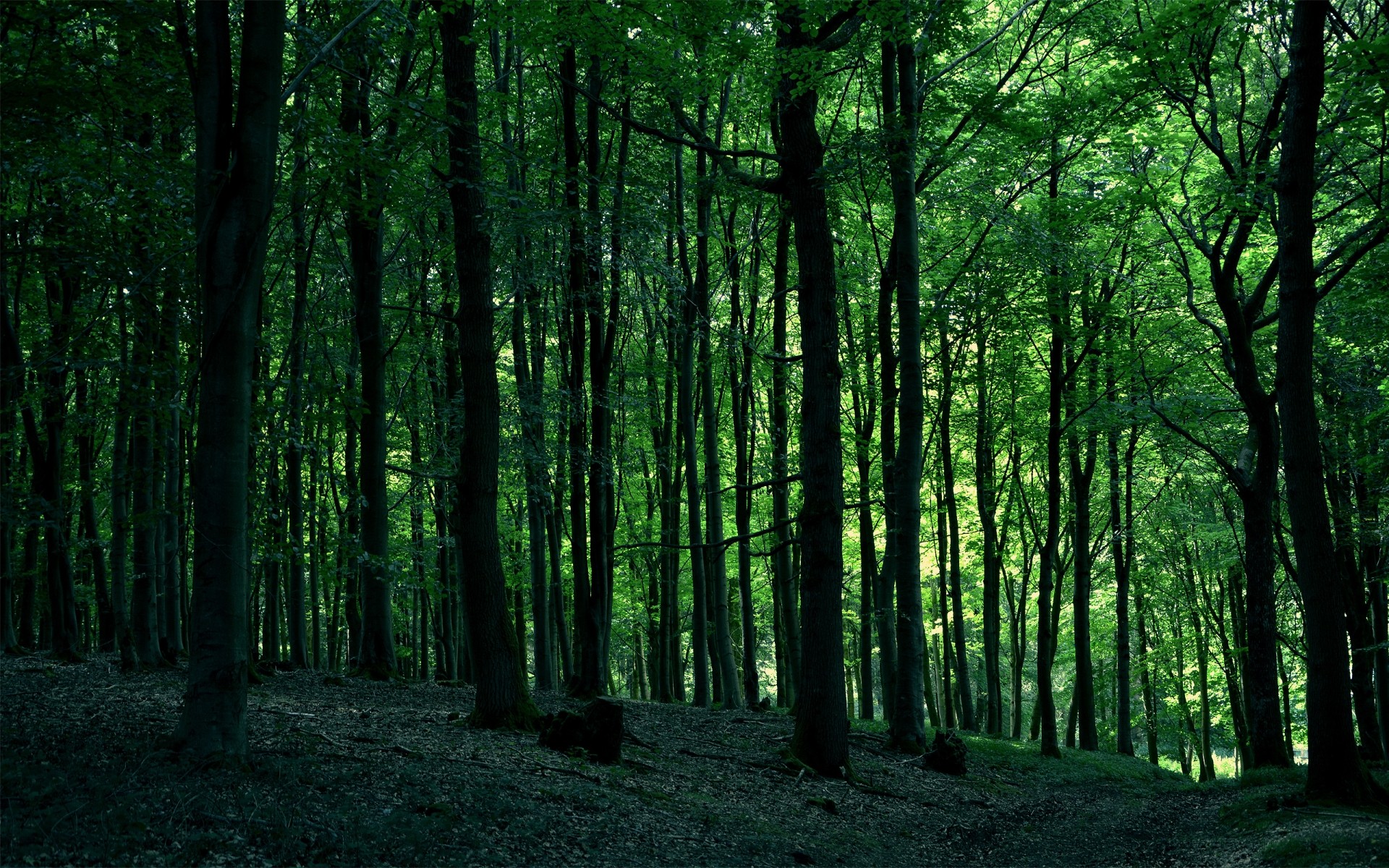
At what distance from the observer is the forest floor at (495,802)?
4.79 meters

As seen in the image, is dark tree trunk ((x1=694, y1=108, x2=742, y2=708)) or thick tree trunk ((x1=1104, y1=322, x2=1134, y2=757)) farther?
thick tree trunk ((x1=1104, y1=322, x2=1134, y2=757))

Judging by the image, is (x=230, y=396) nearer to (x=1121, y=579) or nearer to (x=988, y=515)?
(x=988, y=515)

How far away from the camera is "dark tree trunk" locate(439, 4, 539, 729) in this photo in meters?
10.1

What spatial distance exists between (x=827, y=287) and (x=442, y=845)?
7.42m

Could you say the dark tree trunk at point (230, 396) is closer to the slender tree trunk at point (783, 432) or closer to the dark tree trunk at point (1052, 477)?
the slender tree trunk at point (783, 432)

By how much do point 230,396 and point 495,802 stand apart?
339 centimetres

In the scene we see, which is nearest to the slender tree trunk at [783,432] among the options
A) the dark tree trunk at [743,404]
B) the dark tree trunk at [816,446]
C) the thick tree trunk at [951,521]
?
→ the dark tree trunk at [743,404]

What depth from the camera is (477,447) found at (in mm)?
10242

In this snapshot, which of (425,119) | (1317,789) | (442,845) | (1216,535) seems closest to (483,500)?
(425,119)

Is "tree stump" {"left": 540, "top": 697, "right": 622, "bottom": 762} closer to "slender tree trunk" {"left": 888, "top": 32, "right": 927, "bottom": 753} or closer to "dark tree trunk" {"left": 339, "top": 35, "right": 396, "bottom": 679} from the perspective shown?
"dark tree trunk" {"left": 339, "top": 35, "right": 396, "bottom": 679}

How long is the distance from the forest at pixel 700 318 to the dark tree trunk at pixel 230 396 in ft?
0.09

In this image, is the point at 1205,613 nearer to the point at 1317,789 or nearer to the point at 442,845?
the point at 1317,789

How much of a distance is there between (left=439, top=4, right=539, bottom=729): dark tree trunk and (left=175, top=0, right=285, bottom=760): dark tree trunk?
154 inches

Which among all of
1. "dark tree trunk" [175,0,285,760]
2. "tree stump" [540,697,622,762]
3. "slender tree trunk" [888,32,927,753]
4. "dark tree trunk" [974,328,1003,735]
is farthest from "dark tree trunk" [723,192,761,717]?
"dark tree trunk" [175,0,285,760]
